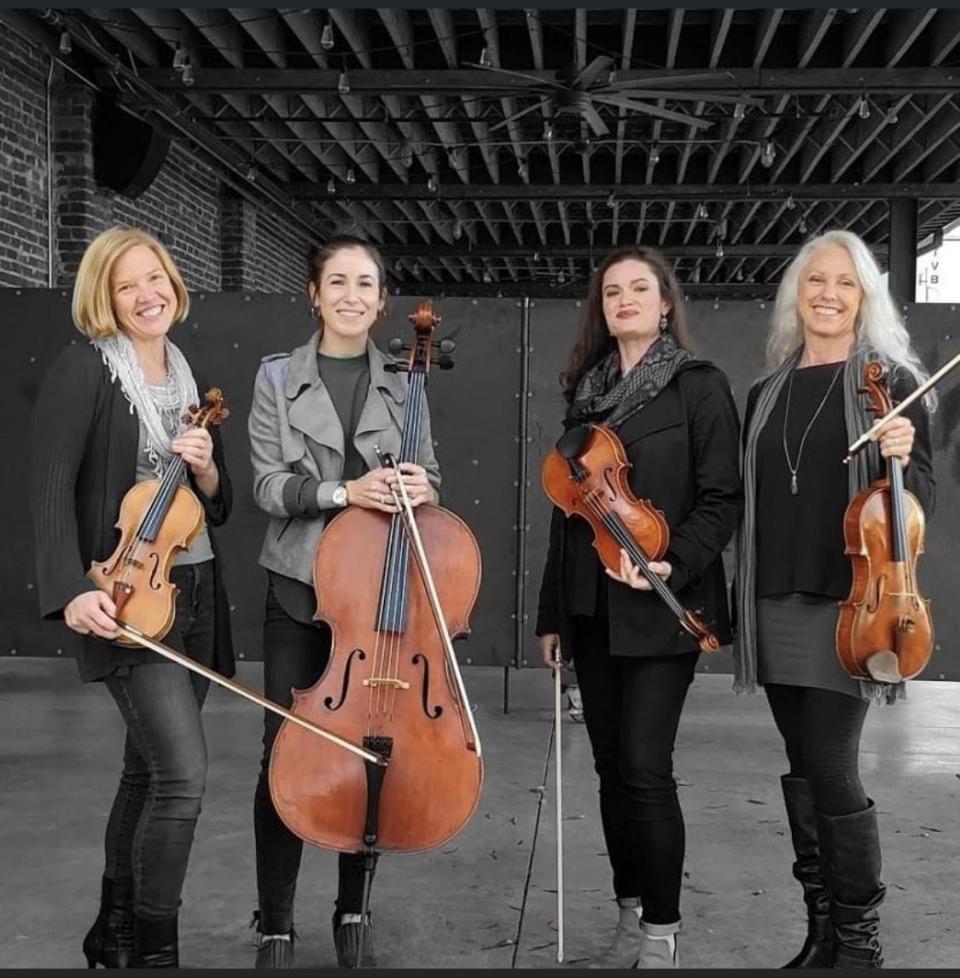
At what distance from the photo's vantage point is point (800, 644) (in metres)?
2.34

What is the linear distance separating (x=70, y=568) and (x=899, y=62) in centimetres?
739

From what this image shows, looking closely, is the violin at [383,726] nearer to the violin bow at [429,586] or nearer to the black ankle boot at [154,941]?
the violin bow at [429,586]

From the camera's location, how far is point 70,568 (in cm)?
212

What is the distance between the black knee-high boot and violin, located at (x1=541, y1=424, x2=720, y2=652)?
0.42m

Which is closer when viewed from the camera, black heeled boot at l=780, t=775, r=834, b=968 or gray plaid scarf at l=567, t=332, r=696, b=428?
gray plaid scarf at l=567, t=332, r=696, b=428

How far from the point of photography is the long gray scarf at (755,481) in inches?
89.9

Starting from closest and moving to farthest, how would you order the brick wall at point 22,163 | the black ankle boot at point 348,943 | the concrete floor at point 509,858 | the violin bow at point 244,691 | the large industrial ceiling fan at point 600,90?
1. the violin bow at point 244,691
2. the black ankle boot at point 348,943
3. the concrete floor at point 509,858
4. the large industrial ceiling fan at point 600,90
5. the brick wall at point 22,163

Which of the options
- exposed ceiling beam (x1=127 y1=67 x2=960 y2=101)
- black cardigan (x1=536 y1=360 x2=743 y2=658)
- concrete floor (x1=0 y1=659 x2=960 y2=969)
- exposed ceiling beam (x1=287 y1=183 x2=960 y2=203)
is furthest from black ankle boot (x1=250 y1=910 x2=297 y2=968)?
exposed ceiling beam (x1=287 y1=183 x2=960 y2=203)

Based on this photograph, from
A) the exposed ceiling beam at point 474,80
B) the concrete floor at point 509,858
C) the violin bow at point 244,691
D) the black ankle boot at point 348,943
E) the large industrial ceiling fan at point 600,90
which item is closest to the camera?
the violin bow at point 244,691

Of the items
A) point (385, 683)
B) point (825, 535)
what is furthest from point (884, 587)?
point (385, 683)

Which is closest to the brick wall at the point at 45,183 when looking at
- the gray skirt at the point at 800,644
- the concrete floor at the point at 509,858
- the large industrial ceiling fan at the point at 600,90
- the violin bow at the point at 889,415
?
the large industrial ceiling fan at the point at 600,90

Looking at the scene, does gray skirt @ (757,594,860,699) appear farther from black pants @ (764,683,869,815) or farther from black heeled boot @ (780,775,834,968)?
black heeled boot @ (780,775,834,968)

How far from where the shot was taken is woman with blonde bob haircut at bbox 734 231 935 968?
229 cm

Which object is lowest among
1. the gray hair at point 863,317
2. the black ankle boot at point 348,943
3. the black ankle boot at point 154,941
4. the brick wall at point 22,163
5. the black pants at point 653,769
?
the black ankle boot at point 348,943
